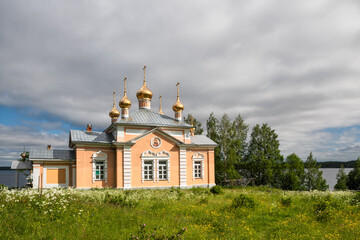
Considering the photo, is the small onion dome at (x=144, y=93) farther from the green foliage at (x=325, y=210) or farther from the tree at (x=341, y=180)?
the tree at (x=341, y=180)

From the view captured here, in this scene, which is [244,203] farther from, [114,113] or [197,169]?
[114,113]

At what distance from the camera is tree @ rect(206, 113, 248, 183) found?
27728 millimetres

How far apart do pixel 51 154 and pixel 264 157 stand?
21698 mm

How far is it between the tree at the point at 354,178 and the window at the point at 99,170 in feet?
99.4

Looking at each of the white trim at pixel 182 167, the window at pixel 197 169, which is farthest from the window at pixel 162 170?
the window at pixel 197 169

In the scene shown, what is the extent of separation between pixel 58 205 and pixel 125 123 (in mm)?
11388

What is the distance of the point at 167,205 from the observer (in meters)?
10.9

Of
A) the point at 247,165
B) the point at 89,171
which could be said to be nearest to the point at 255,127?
the point at 247,165

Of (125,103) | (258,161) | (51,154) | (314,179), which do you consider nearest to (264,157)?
(258,161)

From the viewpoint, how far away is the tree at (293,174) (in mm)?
27931

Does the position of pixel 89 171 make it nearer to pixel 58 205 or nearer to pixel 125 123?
pixel 125 123

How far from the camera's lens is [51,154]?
754 inches

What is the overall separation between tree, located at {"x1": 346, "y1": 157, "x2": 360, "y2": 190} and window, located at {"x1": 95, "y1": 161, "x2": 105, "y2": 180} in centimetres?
3029

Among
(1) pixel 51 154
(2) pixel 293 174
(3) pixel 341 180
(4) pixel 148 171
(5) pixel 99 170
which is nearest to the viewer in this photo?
(1) pixel 51 154
